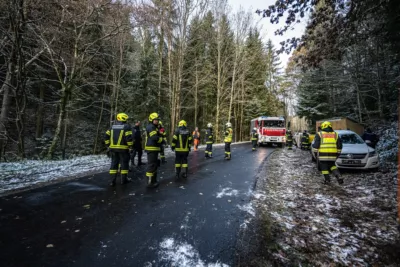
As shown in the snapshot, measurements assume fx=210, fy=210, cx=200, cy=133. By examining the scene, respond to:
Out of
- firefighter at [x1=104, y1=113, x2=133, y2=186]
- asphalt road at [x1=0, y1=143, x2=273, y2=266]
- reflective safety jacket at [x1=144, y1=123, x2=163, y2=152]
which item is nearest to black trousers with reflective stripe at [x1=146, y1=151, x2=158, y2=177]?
reflective safety jacket at [x1=144, y1=123, x2=163, y2=152]

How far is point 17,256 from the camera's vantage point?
277 cm

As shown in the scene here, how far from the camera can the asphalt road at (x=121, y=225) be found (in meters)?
2.82

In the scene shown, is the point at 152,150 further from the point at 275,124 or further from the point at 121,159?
the point at 275,124

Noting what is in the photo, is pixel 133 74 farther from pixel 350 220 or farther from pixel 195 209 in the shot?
pixel 350 220

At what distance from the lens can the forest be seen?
24.1 feet

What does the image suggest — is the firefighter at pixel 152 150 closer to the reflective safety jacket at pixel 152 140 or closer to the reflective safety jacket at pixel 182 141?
the reflective safety jacket at pixel 152 140

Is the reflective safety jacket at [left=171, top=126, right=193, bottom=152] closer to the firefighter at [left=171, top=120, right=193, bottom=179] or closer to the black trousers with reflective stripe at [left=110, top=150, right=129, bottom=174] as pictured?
the firefighter at [left=171, top=120, right=193, bottom=179]

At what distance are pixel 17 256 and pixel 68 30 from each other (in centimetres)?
1293

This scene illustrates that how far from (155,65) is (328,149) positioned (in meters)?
18.0

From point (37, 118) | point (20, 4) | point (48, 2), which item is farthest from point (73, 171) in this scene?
point (37, 118)

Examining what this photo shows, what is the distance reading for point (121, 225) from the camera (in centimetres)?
372

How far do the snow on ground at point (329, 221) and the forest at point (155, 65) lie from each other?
4.46 m

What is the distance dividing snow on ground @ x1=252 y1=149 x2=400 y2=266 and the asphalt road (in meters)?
0.68

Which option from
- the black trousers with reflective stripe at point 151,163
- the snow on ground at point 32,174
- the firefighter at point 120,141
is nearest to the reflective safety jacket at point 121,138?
the firefighter at point 120,141
